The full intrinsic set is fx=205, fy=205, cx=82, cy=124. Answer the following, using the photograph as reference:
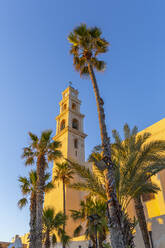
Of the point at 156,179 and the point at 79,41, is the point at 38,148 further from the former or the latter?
the point at 156,179

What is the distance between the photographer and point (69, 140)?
3228 cm

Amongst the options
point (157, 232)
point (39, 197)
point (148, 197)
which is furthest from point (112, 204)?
point (148, 197)

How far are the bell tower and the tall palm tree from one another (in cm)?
1316

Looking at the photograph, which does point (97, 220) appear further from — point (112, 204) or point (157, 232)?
point (112, 204)

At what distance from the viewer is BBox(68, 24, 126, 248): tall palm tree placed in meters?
7.87

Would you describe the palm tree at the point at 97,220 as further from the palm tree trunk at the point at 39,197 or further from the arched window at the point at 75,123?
the arched window at the point at 75,123

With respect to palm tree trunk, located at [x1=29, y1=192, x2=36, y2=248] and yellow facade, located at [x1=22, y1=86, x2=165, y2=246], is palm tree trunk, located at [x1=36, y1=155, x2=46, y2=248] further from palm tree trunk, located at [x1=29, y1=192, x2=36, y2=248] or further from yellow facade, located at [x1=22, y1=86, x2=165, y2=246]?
yellow facade, located at [x1=22, y1=86, x2=165, y2=246]

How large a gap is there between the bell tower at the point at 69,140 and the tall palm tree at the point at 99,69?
13.2 m

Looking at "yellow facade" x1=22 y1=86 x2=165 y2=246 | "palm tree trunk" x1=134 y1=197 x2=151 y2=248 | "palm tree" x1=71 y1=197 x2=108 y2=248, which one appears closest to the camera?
"palm tree trunk" x1=134 y1=197 x2=151 y2=248

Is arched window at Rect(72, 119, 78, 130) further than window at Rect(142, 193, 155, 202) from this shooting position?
Yes

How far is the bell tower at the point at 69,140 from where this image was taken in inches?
1057

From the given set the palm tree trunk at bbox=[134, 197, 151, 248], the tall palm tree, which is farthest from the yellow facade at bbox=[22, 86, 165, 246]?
the tall palm tree

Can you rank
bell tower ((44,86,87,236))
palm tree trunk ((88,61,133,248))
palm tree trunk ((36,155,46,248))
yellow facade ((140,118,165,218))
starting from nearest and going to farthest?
palm tree trunk ((88,61,133,248)), palm tree trunk ((36,155,46,248)), yellow facade ((140,118,165,218)), bell tower ((44,86,87,236))

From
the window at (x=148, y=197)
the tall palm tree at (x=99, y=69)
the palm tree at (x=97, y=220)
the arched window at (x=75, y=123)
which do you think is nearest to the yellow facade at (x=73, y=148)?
the arched window at (x=75, y=123)
